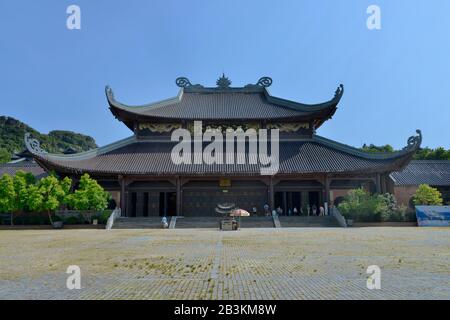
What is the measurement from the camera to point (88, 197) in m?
25.5

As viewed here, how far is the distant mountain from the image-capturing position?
103 m

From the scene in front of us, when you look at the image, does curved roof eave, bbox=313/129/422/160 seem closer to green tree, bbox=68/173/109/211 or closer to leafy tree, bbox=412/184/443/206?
leafy tree, bbox=412/184/443/206

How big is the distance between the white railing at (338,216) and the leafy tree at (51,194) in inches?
778

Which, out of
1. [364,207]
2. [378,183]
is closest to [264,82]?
[378,183]

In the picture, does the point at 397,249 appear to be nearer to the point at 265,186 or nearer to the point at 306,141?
the point at 265,186

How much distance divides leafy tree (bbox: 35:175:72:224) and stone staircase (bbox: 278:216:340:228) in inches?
634

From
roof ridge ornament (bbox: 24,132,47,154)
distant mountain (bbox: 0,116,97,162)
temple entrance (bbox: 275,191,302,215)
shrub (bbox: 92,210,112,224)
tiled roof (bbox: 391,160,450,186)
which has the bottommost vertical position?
shrub (bbox: 92,210,112,224)

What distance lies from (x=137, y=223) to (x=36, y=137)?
100593 millimetres

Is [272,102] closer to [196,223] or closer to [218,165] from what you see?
[218,165]

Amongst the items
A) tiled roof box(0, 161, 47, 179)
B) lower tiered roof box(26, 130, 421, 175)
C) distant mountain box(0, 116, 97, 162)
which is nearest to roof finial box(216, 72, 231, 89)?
lower tiered roof box(26, 130, 421, 175)

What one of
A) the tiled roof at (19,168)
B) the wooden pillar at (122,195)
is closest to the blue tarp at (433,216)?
the wooden pillar at (122,195)

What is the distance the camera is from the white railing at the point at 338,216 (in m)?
24.6

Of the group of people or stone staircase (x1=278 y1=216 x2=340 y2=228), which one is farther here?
the group of people

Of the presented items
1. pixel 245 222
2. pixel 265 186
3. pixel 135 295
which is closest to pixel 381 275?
pixel 135 295
